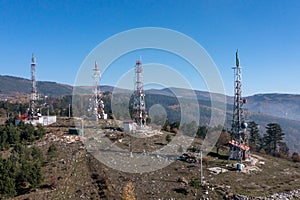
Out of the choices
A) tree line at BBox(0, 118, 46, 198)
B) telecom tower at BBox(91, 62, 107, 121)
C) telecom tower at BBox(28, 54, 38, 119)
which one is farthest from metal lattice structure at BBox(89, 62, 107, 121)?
tree line at BBox(0, 118, 46, 198)

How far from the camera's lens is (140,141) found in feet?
153

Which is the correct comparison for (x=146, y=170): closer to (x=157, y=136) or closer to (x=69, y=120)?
(x=157, y=136)

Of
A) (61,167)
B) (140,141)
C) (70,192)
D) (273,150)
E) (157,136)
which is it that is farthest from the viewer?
(273,150)

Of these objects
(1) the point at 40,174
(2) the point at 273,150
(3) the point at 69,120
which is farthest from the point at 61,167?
(2) the point at 273,150

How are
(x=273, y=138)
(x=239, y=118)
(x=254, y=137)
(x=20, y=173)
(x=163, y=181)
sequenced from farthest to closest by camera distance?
1. (x=254, y=137)
2. (x=273, y=138)
3. (x=239, y=118)
4. (x=163, y=181)
5. (x=20, y=173)

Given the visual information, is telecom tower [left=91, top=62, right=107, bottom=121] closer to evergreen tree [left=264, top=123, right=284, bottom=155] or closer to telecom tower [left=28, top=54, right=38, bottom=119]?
telecom tower [left=28, top=54, right=38, bottom=119]

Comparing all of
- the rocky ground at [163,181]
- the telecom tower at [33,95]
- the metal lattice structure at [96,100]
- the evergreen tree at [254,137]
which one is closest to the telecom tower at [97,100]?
the metal lattice structure at [96,100]

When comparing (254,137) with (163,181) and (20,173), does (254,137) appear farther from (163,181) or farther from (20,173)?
(20,173)

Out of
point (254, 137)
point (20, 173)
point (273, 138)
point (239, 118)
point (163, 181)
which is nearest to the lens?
point (20, 173)

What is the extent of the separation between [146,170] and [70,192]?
911cm

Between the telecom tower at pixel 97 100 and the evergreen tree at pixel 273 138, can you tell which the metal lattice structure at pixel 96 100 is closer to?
the telecom tower at pixel 97 100

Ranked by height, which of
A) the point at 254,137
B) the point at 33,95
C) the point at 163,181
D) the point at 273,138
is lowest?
the point at 163,181

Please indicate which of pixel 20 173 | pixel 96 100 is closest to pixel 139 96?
pixel 96 100

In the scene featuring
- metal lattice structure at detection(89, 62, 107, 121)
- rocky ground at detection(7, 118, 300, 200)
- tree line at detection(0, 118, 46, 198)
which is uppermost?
metal lattice structure at detection(89, 62, 107, 121)
